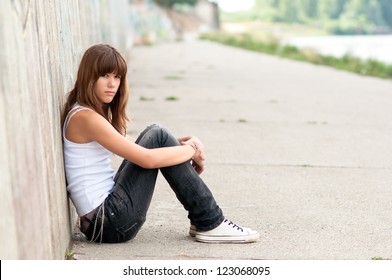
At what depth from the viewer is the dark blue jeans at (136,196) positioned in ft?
13.3

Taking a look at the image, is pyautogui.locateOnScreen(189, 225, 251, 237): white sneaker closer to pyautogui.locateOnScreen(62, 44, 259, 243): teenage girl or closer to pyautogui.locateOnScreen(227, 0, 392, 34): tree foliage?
pyautogui.locateOnScreen(62, 44, 259, 243): teenage girl

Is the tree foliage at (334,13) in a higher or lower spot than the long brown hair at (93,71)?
lower

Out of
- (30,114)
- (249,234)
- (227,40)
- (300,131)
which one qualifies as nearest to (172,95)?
(300,131)

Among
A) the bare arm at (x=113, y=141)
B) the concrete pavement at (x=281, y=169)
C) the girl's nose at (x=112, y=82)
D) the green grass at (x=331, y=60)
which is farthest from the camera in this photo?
the green grass at (x=331, y=60)

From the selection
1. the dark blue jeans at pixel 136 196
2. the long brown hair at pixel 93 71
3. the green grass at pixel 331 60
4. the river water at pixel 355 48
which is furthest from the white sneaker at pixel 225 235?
the river water at pixel 355 48

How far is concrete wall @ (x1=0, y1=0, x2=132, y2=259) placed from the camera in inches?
104

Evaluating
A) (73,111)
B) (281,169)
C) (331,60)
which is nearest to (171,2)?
(331,60)

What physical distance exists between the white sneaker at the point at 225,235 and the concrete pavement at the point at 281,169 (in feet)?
0.17

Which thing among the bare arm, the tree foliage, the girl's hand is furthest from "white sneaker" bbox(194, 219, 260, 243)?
the tree foliage

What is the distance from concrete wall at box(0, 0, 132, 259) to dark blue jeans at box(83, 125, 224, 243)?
205 millimetres

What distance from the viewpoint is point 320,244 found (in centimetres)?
424

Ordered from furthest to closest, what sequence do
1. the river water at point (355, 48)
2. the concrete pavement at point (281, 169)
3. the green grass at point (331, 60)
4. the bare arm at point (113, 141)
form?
the river water at point (355, 48) < the green grass at point (331, 60) < the concrete pavement at point (281, 169) < the bare arm at point (113, 141)

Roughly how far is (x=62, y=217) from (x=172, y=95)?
26.9ft

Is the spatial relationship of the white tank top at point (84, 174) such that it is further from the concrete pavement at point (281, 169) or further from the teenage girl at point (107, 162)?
the concrete pavement at point (281, 169)
